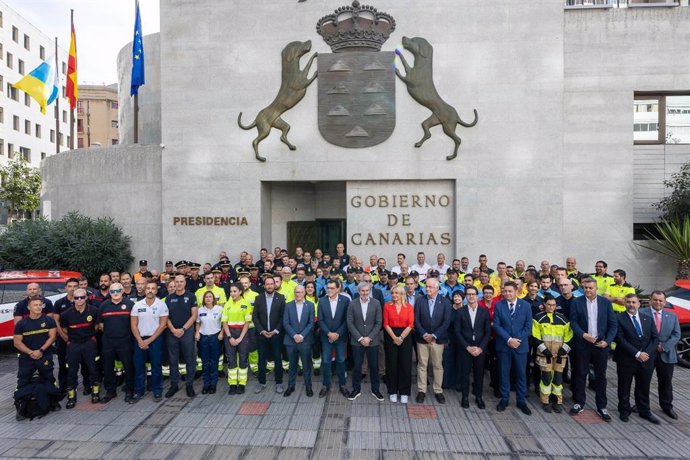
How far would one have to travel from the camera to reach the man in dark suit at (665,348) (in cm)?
599

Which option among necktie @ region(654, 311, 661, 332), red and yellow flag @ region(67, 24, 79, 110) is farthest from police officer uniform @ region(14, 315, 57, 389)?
red and yellow flag @ region(67, 24, 79, 110)

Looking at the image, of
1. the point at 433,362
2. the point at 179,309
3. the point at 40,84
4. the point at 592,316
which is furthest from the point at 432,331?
the point at 40,84

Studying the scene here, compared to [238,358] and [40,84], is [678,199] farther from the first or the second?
[40,84]

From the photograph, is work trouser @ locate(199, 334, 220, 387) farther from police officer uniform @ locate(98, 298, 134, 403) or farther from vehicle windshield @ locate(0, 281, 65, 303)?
vehicle windshield @ locate(0, 281, 65, 303)

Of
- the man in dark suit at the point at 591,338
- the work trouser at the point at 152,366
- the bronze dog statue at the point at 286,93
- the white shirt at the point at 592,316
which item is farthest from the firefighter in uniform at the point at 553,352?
the bronze dog statue at the point at 286,93

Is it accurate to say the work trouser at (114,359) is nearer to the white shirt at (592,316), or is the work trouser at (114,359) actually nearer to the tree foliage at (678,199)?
the white shirt at (592,316)

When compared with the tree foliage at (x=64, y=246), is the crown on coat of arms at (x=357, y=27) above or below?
above

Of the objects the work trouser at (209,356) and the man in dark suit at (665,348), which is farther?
the work trouser at (209,356)

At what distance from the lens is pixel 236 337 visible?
23.2 ft

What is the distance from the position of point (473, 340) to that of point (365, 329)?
5.41 ft

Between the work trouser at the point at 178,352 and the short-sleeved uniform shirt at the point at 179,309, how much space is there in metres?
0.19

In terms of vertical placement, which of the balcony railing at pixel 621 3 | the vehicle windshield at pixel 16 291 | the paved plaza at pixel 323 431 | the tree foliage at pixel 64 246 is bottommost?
the paved plaza at pixel 323 431

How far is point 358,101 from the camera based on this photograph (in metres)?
12.6

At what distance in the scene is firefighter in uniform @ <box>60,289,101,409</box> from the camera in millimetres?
6555
